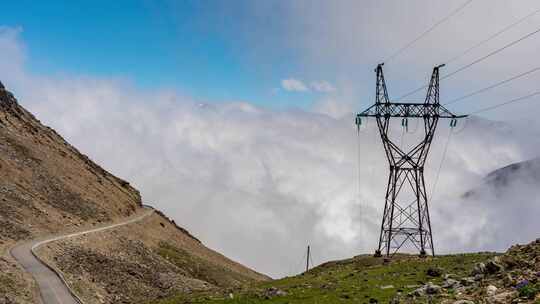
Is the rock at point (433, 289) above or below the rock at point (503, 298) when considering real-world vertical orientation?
above

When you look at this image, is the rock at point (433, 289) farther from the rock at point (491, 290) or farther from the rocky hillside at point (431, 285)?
the rock at point (491, 290)

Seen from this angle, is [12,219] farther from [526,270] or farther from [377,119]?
[526,270]

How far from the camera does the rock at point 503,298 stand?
2040 centimetres

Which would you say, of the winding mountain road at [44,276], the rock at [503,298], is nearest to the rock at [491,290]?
the rock at [503,298]

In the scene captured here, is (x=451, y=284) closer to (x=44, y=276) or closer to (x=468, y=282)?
(x=468, y=282)

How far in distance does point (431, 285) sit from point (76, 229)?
2731 inches

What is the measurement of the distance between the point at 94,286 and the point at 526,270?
1797 inches

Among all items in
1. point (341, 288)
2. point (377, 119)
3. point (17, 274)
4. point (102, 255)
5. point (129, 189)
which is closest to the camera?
point (341, 288)

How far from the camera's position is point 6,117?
387ft

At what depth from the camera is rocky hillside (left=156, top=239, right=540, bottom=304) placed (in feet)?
72.6

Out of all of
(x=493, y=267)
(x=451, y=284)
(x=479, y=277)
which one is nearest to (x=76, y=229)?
(x=451, y=284)

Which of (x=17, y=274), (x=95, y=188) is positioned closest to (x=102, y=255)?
(x=17, y=274)

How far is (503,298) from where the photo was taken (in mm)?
20719

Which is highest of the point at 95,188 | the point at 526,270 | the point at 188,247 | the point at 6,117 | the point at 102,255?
the point at 6,117
